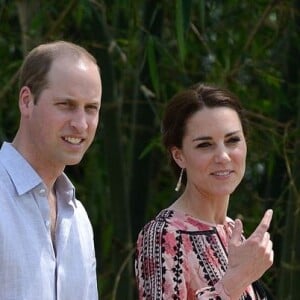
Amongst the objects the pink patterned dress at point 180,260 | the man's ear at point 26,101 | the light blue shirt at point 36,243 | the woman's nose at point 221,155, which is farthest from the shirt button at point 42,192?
the woman's nose at point 221,155

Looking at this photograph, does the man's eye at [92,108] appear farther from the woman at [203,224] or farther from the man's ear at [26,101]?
the woman at [203,224]

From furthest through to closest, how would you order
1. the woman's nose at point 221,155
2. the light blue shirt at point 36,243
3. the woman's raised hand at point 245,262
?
the woman's nose at point 221,155
the woman's raised hand at point 245,262
the light blue shirt at point 36,243

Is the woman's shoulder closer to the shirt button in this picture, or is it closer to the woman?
the woman

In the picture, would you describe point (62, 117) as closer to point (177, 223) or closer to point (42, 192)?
point (42, 192)

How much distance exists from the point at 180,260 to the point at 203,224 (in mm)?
110

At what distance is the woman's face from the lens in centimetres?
200

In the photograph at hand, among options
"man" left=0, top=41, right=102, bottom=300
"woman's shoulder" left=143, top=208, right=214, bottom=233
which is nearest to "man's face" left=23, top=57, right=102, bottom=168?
"man" left=0, top=41, right=102, bottom=300

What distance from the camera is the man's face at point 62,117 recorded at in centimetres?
178

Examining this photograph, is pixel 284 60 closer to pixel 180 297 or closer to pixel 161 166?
pixel 161 166

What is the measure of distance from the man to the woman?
16 centimetres

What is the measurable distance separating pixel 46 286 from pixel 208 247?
1.15 feet

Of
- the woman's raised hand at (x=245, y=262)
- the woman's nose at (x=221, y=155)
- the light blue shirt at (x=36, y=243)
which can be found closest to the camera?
the light blue shirt at (x=36, y=243)

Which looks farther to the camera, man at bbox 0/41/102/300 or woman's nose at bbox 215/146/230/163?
woman's nose at bbox 215/146/230/163

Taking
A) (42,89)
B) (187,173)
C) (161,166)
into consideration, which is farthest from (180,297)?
(161,166)
